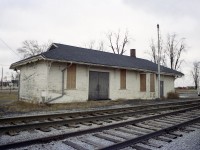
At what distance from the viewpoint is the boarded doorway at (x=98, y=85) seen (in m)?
18.8

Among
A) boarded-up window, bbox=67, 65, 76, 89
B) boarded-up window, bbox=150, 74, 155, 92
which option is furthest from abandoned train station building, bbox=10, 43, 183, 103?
boarded-up window, bbox=150, 74, 155, 92

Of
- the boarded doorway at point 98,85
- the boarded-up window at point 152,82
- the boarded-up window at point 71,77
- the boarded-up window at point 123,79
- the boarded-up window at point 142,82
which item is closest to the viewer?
the boarded-up window at point 71,77

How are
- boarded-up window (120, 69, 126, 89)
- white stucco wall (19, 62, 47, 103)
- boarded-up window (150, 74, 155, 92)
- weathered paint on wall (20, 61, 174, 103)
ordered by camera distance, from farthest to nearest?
boarded-up window (150, 74, 155, 92)
boarded-up window (120, 69, 126, 89)
white stucco wall (19, 62, 47, 103)
weathered paint on wall (20, 61, 174, 103)

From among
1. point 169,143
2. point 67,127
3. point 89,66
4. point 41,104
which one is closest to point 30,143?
point 67,127

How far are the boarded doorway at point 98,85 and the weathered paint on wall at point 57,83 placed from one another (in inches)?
14.7

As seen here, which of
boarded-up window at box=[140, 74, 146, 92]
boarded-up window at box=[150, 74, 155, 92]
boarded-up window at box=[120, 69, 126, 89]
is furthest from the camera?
boarded-up window at box=[150, 74, 155, 92]

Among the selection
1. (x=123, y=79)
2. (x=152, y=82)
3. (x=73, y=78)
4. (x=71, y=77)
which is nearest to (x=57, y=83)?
(x=71, y=77)

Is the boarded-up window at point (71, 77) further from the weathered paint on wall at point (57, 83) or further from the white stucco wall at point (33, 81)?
the white stucco wall at point (33, 81)

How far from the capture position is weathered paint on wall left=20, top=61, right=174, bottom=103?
52.6 feet

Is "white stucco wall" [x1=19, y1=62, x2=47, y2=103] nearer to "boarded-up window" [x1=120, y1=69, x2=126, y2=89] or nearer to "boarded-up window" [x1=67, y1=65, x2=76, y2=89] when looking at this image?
"boarded-up window" [x1=67, y1=65, x2=76, y2=89]

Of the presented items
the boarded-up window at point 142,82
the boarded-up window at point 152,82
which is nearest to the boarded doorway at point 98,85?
the boarded-up window at point 142,82

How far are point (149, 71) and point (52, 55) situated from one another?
39.6ft

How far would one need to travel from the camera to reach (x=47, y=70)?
15906mm

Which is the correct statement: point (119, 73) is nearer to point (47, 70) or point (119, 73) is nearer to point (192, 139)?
point (47, 70)
